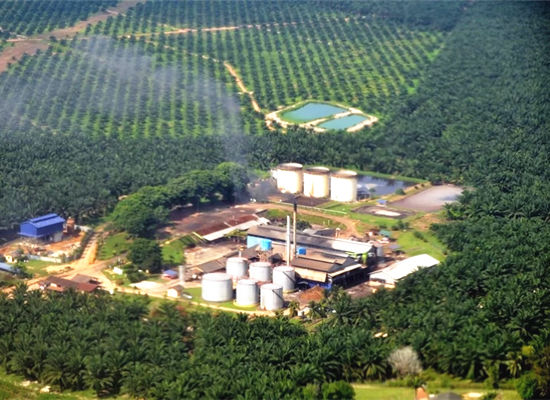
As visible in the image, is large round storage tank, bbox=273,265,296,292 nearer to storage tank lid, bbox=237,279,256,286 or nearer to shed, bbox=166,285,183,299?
storage tank lid, bbox=237,279,256,286

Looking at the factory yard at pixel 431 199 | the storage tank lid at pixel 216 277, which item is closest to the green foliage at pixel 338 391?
the storage tank lid at pixel 216 277

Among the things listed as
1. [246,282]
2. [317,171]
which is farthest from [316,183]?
[246,282]

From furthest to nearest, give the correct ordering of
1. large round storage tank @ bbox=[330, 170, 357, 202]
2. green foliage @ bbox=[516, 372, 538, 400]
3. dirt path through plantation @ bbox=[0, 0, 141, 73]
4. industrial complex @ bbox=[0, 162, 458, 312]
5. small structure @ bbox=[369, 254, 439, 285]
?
1. dirt path through plantation @ bbox=[0, 0, 141, 73]
2. large round storage tank @ bbox=[330, 170, 357, 202]
3. small structure @ bbox=[369, 254, 439, 285]
4. industrial complex @ bbox=[0, 162, 458, 312]
5. green foliage @ bbox=[516, 372, 538, 400]

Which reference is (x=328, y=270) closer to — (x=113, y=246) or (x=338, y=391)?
(x=113, y=246)

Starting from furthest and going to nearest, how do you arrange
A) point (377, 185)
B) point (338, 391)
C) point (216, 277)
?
point (377, 185) → point (216, 277) → point (338, 391)

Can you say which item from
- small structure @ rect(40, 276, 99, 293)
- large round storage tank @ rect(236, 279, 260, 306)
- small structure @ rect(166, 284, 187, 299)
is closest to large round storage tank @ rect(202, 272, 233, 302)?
large round storage tank @ rect(236, 279, 260, 306)

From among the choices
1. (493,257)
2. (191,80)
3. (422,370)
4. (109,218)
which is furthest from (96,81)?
(422,370)
